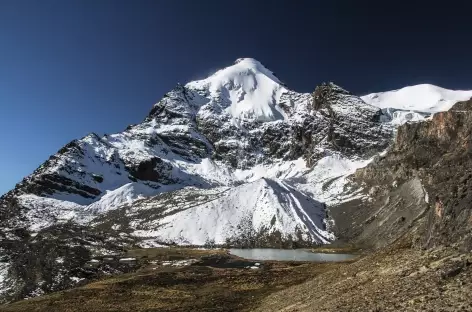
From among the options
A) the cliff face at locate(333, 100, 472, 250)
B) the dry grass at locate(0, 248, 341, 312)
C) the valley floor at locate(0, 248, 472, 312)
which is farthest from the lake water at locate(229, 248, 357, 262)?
the dry grass at locate(0, 248, 341, 312)

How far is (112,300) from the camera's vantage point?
57.9 meters

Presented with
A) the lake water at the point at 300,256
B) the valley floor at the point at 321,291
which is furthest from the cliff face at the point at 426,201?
the lake water at the point at 300,256

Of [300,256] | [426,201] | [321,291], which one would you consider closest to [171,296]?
[321,291]

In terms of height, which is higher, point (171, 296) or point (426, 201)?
point (426, 201)

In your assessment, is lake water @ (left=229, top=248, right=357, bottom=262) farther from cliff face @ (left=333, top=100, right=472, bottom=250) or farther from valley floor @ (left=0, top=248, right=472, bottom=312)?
valley floor @ (left=0, top=248, right=472, bottom=312)

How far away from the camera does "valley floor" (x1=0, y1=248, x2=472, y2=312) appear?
81.1 feet

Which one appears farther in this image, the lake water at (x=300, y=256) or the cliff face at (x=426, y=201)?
the lake water at (x=300, y=256)

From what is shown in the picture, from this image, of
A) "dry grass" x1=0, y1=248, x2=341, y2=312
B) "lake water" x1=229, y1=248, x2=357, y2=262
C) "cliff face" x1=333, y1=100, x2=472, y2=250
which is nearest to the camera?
"cliff face" x1=333, y1=100, x2=472, y2=250

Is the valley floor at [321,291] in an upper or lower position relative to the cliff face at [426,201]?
lower

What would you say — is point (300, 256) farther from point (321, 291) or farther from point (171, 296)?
point (321, 291)

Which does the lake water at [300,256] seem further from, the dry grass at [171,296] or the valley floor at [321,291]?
the dry grass at [171,296]

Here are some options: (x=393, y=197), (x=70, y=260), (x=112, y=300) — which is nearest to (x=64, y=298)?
(x=112, y=300)

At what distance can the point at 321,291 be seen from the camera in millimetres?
38375

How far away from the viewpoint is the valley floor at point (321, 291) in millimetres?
24719
